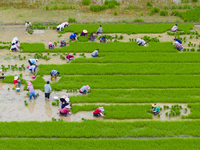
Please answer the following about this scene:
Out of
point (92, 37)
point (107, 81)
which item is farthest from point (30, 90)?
point (92, 37)

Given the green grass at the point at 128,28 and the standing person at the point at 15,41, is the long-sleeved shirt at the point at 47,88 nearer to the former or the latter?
the standing person at the point at 15,41

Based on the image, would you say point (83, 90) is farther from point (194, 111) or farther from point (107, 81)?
point (194, 111)

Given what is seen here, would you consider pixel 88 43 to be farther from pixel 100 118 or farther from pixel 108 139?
pixel 108 139

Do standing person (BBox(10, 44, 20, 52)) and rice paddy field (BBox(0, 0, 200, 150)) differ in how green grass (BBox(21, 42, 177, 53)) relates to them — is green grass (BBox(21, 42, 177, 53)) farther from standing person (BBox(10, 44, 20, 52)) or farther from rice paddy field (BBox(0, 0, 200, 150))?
standing person (BBox(10, 44, 20, 52))

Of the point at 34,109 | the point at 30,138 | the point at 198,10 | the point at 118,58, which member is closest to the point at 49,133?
the point at 30,138

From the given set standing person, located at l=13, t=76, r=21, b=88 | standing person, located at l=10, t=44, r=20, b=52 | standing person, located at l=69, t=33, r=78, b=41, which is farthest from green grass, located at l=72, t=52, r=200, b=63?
standing person, located at l=10, t=44, r=20, b=52
